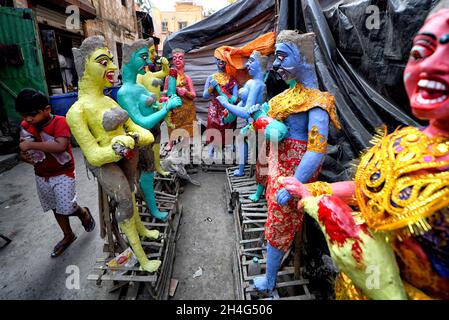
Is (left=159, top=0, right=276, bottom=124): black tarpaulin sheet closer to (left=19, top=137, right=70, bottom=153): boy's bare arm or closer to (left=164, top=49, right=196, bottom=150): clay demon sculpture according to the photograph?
(left=164, top=49, right=196, bottom=150): clay demon sculpture

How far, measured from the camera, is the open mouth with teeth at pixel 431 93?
2.78 ft

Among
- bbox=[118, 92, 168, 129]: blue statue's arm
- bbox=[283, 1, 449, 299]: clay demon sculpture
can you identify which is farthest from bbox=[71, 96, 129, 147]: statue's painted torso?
bbox=[283, 1, 449, 299]: clay demon sculpture

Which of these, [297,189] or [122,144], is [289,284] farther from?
[122,144]

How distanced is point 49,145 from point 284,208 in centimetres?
228

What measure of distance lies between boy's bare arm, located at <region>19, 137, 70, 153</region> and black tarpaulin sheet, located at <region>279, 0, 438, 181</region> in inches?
112

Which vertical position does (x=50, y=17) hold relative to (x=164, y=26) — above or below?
below

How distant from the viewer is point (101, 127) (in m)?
2.07

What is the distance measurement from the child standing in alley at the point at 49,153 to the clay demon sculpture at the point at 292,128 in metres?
2.00

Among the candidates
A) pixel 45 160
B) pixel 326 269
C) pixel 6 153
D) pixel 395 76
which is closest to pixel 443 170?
pixel 395 76

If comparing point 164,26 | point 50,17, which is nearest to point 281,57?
point 50,17

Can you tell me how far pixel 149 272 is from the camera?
7.99 feet
